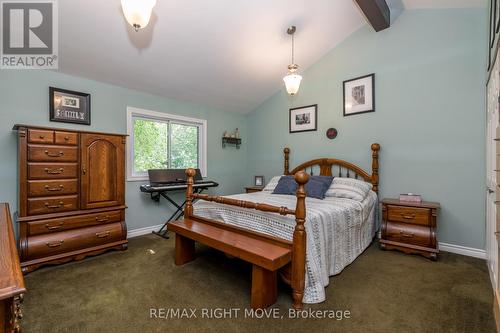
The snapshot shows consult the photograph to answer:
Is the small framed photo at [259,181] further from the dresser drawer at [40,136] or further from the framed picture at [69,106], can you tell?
the dresser drawer at [40,136]

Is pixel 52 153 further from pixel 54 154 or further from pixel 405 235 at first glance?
pixel 405 235

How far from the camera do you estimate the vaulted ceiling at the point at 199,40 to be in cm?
246

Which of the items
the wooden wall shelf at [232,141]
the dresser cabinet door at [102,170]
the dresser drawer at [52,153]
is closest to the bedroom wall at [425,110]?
the wooden wall shelf at [232,141]

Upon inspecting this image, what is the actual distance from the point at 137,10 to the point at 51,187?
1.99 meters

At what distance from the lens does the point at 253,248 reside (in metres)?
1.82

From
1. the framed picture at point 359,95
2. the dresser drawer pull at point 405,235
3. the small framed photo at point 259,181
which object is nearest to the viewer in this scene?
the dresser drawer pull at point 405,235

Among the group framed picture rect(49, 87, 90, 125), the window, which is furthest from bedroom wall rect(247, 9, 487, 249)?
framed picture rect(49, 87, 90, 125)

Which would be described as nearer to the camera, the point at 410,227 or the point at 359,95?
the point at 410,227

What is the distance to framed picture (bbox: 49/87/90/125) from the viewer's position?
9.06ft

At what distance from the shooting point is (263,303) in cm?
175

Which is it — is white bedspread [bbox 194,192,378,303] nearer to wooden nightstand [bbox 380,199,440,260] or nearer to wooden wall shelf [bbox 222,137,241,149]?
wooden nightstand [bbox 380,199,440,260]

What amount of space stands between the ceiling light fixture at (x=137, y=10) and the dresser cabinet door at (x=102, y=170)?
159 centimetres

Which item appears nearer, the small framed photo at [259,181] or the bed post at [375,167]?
the bed post at [375,167]

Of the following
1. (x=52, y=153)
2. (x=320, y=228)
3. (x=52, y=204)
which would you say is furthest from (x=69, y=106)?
(x=320, y=228)
